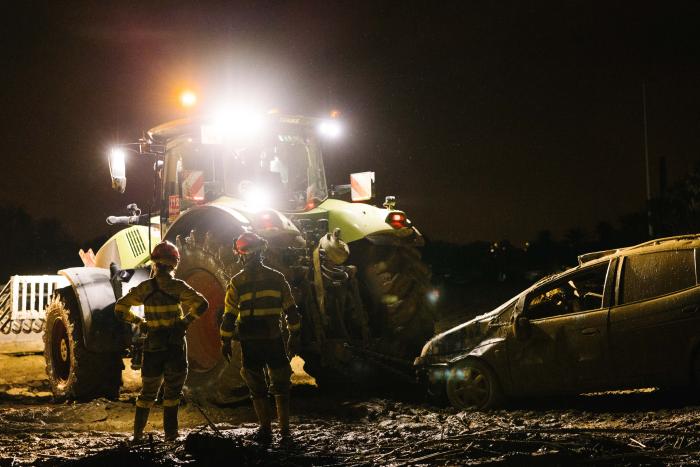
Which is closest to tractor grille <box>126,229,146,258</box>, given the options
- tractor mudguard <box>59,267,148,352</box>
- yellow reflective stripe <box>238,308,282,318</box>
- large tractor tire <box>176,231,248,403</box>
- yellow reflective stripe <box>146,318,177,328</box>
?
tractor mudguard <box>59,267,148,352</box>

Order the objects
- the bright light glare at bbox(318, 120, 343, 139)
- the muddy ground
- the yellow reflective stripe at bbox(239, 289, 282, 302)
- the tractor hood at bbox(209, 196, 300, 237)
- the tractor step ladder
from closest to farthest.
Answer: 1. the muddy ground
2. the yellow reflective stripe at bbox(239, 289, 282, 302)
3. the tractor hood at bbox(209, 196, 300, 237)
4. the bright light glare at bbox(318, 120, 343, 139)
5. the tractor step ladder

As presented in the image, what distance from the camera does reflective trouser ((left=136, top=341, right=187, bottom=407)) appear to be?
23.7ft

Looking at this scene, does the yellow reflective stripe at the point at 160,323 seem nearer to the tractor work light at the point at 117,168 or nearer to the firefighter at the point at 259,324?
the firefighter at the point at 259,324

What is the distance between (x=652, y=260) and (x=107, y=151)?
605 cm

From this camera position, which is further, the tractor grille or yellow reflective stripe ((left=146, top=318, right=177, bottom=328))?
the tractor grille

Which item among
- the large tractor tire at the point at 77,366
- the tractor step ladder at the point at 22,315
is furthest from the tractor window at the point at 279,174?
the tractor step ladder at the point at 22,315

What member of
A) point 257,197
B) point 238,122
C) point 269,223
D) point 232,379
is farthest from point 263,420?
point 238,122

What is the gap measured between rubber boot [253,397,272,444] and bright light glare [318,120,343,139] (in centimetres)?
394

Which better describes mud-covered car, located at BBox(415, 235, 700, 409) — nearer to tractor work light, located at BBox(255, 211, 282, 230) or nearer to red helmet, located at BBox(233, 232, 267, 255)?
tractor work light, located at BBox(255, 211, 282, 230)

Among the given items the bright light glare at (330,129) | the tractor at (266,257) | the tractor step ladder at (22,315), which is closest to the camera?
the tractor at (266,257)

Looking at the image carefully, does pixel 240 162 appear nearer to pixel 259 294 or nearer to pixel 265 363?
pixel 259 294

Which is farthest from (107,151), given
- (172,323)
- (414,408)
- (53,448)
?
(414,408)

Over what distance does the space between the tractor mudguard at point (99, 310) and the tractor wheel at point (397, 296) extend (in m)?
2.84

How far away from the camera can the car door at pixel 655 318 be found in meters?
7.13
